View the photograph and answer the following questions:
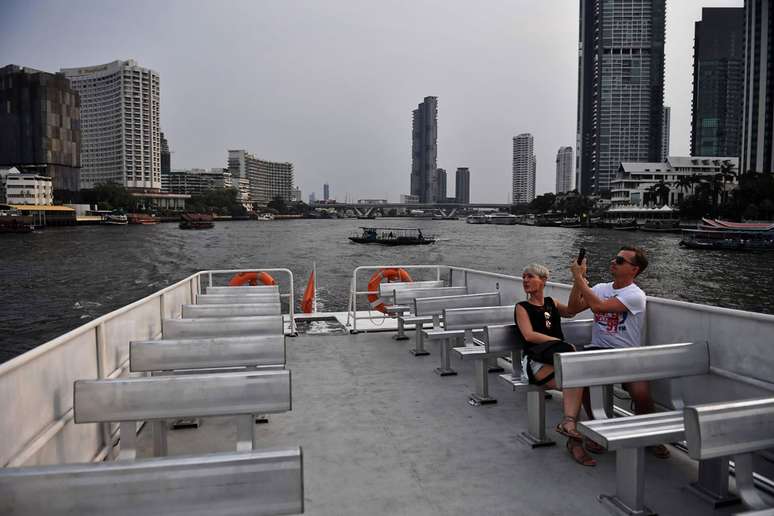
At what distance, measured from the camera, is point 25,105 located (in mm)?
191125

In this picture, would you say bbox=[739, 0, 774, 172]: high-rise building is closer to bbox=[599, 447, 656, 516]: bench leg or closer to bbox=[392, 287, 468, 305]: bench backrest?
bbox=[392, 287, 468, 305]: bench backrest

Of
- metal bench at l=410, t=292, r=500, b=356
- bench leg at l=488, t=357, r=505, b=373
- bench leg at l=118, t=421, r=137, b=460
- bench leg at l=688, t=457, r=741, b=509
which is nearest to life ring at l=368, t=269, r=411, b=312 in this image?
metal bench at l=410, t=292, r=500, b=356

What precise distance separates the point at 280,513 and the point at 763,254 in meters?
71.2

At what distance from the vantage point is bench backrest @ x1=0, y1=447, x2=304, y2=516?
226 cm

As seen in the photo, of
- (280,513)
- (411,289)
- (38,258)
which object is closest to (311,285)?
(411,289)

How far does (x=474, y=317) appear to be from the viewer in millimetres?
6074

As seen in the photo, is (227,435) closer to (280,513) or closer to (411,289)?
(280,513)

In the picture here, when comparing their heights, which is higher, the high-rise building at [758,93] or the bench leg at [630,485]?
the high-rise building at [758,93]

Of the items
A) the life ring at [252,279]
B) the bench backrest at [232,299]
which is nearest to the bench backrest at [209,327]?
the bench backrest at [232,299]

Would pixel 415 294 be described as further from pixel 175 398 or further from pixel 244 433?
pixel 175 398

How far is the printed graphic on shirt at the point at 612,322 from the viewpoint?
4691 millimetres

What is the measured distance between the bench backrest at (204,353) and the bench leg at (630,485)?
8.32 ft

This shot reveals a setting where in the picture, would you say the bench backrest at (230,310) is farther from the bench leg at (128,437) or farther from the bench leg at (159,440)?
the bench leg at (128,437)

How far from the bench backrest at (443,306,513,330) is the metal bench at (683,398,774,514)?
300 cm
